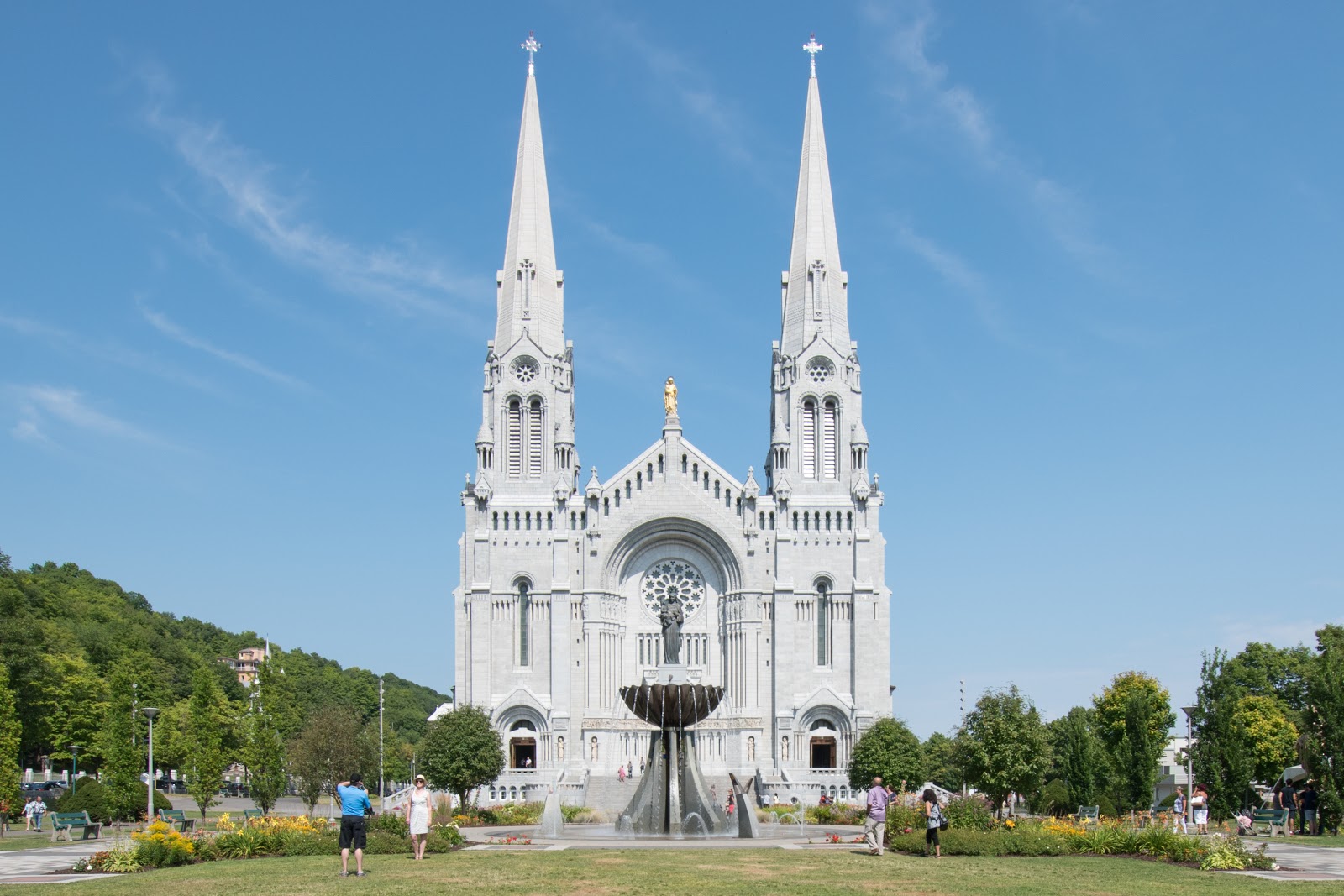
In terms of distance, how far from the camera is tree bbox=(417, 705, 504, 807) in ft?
208

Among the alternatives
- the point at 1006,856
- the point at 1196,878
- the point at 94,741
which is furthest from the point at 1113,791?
the point at 94,741

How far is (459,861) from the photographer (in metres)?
28.0

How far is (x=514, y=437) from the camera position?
8131 centimetres

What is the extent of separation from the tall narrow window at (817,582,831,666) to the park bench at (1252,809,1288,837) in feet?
116

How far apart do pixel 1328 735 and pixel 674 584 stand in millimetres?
43113

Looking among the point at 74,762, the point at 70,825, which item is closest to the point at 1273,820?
the point at 70,825

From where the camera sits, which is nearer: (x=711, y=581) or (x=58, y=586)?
(x=711, y=581)

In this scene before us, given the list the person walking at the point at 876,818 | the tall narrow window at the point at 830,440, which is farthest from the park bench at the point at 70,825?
the tall narrow window at the point at 830,440

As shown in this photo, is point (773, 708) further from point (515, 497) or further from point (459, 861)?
point (459, 861)

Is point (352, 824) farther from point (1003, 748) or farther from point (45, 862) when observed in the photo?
point (1003, 748)

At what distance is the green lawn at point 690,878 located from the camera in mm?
22547

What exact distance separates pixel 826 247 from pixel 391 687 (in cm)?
12631

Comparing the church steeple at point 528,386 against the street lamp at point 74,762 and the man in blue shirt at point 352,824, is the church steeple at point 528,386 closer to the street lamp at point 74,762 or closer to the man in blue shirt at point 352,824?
the street lamp at point 74,762

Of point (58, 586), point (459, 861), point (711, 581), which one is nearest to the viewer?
point (459, 861)
